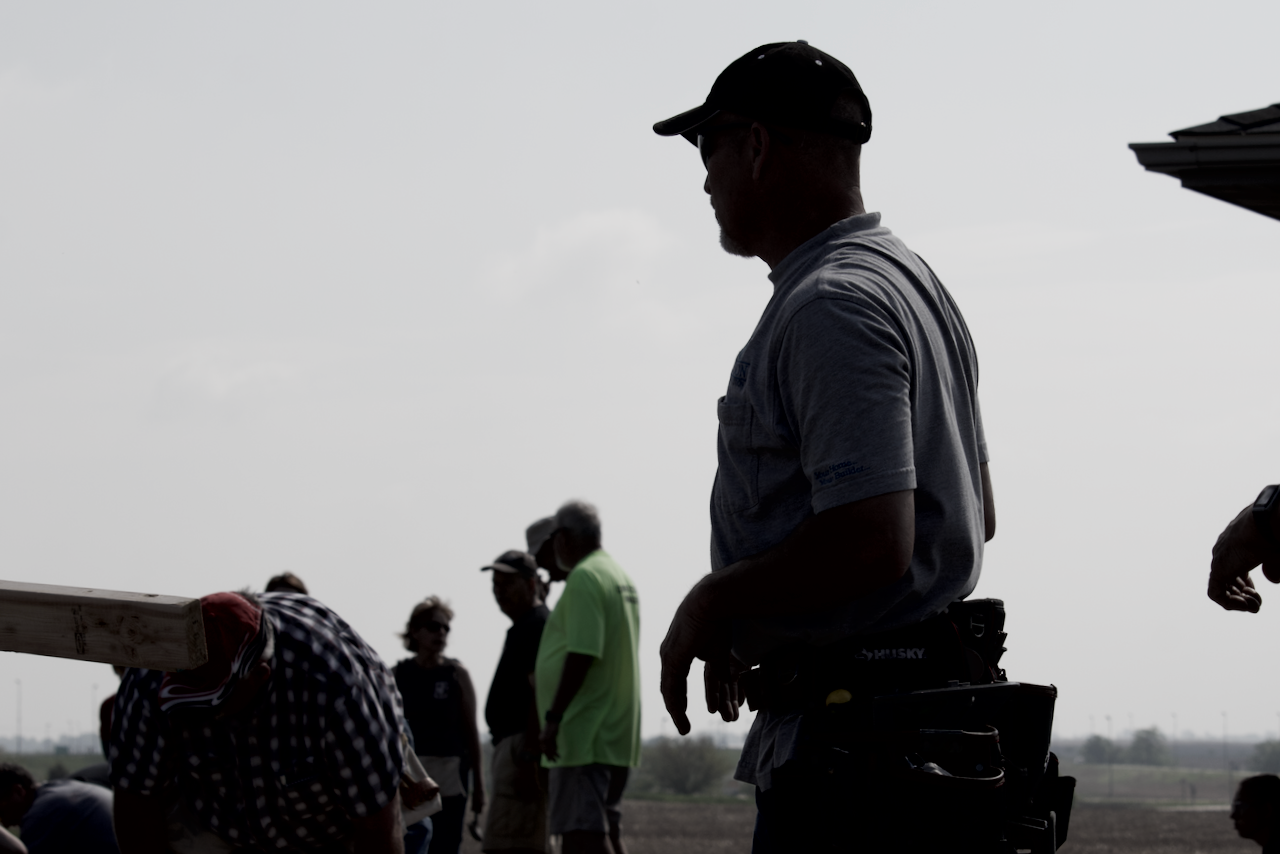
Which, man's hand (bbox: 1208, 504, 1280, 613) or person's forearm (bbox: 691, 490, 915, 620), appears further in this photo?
man's hand (bbox: 1208, 504, 1280, 613)

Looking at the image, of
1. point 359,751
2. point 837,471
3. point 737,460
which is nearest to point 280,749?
point 359,751

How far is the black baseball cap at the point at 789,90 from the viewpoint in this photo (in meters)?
2.79

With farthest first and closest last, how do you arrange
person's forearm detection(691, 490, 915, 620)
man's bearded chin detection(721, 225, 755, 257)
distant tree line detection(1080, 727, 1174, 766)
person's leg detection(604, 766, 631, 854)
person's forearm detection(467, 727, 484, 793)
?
distant tree line detection(1080, 727, 1174, 766)
person's forearm detection(467, 727, 484, 793)
person's leg detection(604, 766, 631, 854)
man's bearded chin detection(721, 225, 755, 257)
person's forearm detection(691, 490, 915, 620)

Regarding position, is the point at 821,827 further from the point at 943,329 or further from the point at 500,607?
the point at 500,607

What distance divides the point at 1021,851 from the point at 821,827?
0.39 m

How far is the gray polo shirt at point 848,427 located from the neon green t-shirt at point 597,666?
15.8 ft

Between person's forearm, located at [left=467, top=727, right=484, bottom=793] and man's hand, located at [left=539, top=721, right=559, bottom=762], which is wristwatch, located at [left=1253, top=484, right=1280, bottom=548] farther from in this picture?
person's forearm, located at [left=467, top=727, right=484, bottom=793]

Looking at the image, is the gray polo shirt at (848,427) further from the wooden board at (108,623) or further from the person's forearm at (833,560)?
the wooden board at (108,623)

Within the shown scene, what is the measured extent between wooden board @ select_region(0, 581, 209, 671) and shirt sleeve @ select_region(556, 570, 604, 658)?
15.8 feet

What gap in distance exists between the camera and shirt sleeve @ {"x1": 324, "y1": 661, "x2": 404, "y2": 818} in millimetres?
3990

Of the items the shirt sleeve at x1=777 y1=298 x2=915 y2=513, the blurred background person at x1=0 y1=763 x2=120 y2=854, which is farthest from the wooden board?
the blurred background person at x1=0 y1=763 x2=120 y2=854

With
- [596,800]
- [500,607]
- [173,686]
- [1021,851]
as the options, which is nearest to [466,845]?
[500,607]

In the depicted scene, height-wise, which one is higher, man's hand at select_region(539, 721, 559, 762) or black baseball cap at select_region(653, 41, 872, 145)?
black baseball cap at select_region(653, 41, 872, 145)

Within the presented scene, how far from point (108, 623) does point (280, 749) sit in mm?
1448
